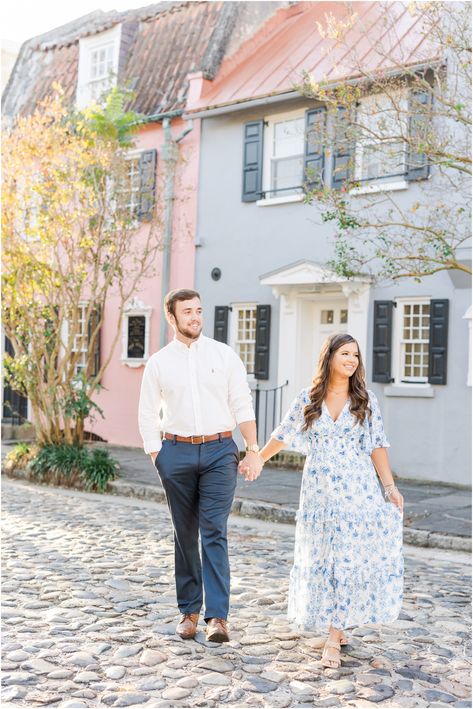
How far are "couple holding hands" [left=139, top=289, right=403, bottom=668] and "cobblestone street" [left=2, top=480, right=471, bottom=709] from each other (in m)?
0.25

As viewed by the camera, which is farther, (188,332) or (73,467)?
(73,467)

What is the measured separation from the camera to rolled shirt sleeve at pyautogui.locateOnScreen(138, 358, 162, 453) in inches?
Result: 210

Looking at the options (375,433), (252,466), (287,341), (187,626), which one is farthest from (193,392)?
(287,341)

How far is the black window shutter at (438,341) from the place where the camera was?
13.5 metres

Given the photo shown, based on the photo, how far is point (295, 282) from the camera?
1502 cm

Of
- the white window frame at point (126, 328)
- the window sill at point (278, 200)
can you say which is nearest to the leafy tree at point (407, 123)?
the window sill at point (278, 200)

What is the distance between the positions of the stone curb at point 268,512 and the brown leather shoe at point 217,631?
4160 mm

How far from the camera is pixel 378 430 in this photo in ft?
16.8

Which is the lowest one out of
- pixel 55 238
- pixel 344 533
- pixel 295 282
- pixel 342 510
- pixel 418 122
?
pixel 344 533

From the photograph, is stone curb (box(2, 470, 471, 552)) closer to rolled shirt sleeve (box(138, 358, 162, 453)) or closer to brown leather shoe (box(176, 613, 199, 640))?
brown leather shoe (box(176, 613, 199, 640))

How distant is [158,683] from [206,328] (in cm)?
1267

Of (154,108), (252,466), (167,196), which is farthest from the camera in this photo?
(154,108)

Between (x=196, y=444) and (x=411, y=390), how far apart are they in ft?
29.7

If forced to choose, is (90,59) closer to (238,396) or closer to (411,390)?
(411,390)
